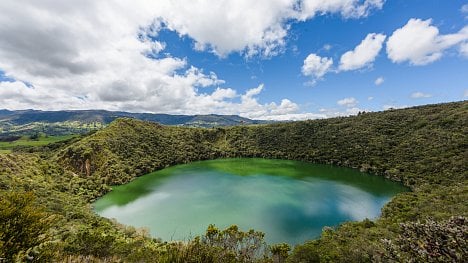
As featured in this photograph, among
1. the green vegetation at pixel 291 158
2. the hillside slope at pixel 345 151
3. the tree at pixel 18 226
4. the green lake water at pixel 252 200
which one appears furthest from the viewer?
the green lake water at pixel 252 200

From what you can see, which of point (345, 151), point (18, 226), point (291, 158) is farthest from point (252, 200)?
point (291, 158)

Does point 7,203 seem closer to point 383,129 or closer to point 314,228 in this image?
point 314,228

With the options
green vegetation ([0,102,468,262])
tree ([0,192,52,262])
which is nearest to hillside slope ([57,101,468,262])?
green vegetation ([0,102,468,262])

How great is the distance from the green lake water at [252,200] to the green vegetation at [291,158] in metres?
5.83

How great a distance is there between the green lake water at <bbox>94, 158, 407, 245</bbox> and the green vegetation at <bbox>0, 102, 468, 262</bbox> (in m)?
5.83

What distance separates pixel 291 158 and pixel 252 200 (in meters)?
65.9

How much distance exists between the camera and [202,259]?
34.6 ft

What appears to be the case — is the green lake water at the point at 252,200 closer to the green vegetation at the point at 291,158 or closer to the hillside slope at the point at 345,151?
the green vegetation at the point at 291,158

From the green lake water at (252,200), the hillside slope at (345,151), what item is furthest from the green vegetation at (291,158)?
the green lake water at (252,200)

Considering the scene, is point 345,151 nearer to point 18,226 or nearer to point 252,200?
point 252,200

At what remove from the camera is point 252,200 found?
214 feet

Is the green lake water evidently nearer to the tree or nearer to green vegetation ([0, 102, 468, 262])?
green vegetation ([0, 102, 468, 262])

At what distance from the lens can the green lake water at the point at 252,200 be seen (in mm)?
50156

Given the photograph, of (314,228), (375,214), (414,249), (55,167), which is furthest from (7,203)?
(55,167)
